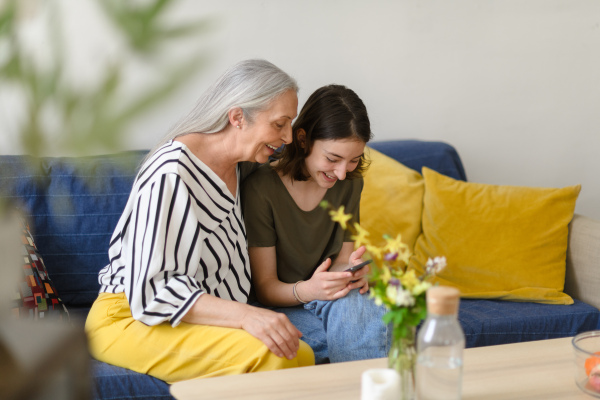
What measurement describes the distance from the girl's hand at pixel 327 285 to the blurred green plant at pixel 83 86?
137 centimetres

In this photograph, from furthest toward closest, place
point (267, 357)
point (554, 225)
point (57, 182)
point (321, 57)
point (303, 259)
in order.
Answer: point (321, 57)
point (554, 225)
point (303, 259)
point (267, 357)
point (57, 182)

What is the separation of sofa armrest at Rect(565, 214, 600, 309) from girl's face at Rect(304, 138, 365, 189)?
3.14ft

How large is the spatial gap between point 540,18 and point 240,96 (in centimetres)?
178

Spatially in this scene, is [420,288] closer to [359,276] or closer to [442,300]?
[442,300]

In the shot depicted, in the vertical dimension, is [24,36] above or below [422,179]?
above

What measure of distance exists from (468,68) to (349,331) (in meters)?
1.58

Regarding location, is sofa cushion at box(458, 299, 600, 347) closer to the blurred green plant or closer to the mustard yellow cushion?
the mustard yellow cushion

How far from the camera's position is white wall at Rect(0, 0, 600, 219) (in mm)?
2586

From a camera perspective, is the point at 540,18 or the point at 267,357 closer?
the point at 267,357

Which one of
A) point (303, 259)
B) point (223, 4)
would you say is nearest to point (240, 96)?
point (303, 259)

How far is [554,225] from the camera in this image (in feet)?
7.54

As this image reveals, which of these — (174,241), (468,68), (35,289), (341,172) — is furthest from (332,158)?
(468,68)

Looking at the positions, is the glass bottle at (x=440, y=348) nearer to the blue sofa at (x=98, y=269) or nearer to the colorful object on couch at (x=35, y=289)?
the blue sofa at (x=98, y=269)

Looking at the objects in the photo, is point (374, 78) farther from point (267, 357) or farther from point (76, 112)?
point (76, 112)
